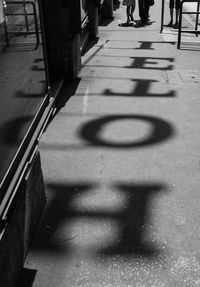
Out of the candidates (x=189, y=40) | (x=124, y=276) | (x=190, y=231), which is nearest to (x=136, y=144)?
(x=190, y=231)

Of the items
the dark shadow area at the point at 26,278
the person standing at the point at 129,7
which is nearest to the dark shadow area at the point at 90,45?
the person standing at the point at 129,7

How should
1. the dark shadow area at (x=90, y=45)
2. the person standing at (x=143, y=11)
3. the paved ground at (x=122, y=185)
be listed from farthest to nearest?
1. the person standing at (x=143, y=11)
2. the dark shadow area at (x=90, y=45)
3. the paved ground at (x=122, y=185)

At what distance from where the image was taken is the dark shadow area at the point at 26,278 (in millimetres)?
2774

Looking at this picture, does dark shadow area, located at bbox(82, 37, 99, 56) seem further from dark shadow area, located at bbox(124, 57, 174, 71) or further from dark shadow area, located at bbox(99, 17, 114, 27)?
dark shadow area, located at bbox(99, 17, 114, 27)

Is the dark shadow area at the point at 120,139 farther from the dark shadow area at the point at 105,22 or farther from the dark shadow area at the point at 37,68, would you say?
the dark shadow area at the point at 105,22

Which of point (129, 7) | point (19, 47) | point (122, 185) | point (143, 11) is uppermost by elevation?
point (19, 47)

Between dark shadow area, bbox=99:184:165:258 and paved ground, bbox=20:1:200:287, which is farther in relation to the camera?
dark shadow area, bbox=99:184:165:258

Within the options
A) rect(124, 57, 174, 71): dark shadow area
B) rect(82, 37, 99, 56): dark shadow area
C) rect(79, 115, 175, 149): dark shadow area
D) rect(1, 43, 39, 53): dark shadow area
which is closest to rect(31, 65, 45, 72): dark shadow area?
rect(1, 43, 39, 53): dark shadow area

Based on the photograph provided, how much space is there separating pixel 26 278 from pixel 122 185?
1.50m

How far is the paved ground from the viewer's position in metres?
2.93

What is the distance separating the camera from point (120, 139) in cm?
491

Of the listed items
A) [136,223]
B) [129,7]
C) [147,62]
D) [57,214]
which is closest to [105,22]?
[129,7]

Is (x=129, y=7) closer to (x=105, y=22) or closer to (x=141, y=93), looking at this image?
(x=105, y=22)

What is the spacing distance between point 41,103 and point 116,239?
1.65 m
